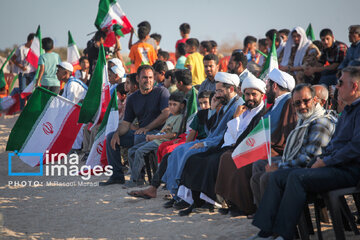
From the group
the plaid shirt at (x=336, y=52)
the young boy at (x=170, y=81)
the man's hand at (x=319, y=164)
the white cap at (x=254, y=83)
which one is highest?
the plaid shirt at (x=336, y=52)

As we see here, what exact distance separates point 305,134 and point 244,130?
135cm

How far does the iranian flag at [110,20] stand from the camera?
12859 mm

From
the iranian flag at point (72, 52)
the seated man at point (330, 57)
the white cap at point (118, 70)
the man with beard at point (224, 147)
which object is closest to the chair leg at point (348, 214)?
the man with beard at point (224, 147)

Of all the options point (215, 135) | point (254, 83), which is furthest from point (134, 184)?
point (254, 83)

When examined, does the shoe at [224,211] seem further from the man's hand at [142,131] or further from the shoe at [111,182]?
the shoe at [111,182]

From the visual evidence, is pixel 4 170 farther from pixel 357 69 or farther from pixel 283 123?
pixel 357 69

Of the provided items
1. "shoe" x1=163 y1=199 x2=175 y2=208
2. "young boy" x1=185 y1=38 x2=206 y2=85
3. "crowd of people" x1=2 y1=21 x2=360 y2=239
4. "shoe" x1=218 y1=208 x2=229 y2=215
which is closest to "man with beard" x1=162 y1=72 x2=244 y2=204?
"crowd of people" x1=2 y1=21 x2=360 y2=239

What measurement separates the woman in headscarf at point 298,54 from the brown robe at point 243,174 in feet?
14.6

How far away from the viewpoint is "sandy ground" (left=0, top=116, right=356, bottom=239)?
5.88 meters

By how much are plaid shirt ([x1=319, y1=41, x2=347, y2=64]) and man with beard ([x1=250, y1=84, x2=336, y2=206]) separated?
462 centimetres

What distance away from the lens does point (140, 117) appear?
354 inches

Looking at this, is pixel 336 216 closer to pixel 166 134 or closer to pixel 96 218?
pixel 96 218

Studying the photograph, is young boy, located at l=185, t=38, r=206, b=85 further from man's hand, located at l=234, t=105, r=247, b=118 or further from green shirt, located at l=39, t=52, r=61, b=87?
green shirt, located at l=39, t=52, r=61, b=87

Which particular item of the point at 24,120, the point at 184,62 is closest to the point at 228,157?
the point at 24,120
